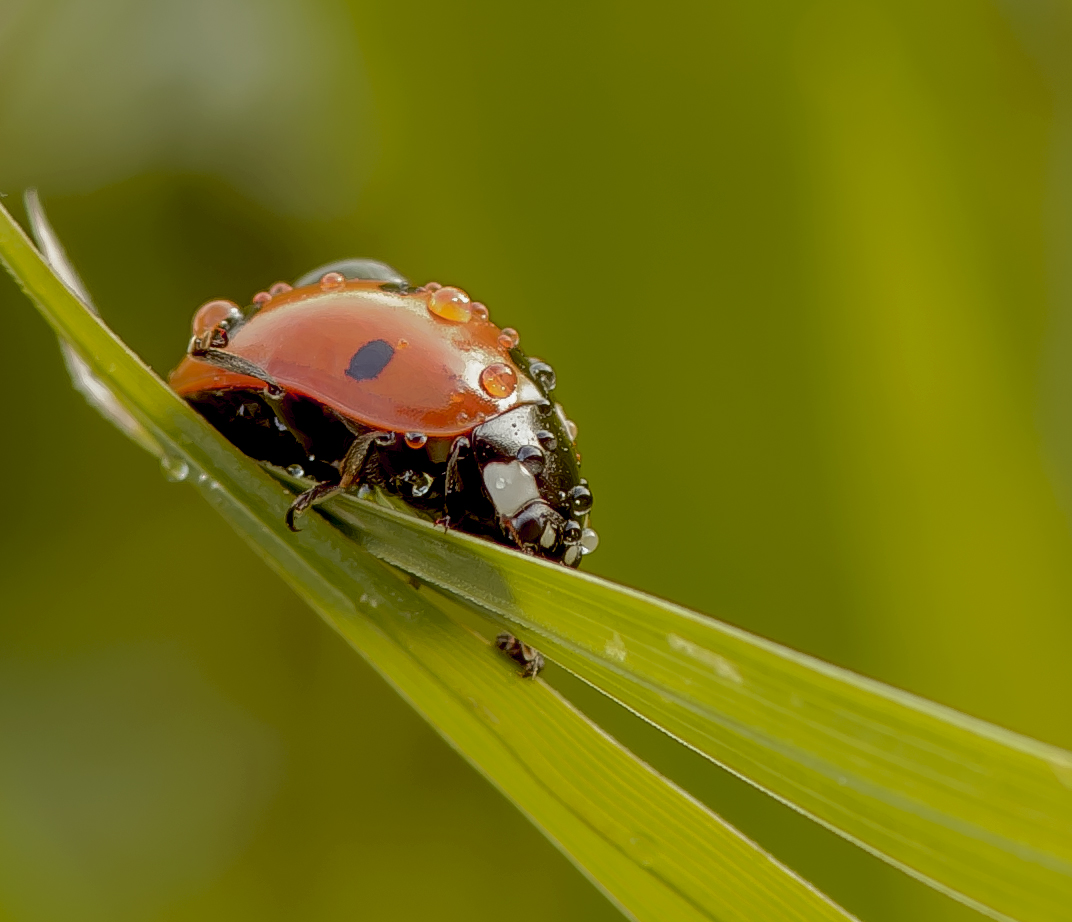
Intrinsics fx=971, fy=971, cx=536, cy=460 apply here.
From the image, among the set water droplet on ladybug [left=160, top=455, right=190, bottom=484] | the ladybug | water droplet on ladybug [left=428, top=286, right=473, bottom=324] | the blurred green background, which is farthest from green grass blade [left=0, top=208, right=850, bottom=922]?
the blurred green background

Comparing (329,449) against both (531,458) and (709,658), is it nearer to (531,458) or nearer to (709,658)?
(531,458)

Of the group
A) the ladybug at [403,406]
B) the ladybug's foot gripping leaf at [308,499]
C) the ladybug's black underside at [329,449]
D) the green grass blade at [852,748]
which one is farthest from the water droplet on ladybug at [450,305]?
the green grass blade at [852,748]

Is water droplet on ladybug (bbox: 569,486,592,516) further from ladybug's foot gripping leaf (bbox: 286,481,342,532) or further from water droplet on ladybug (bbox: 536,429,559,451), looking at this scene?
ladybug's foot gripping leaf (bbox: 286,481,342,532)

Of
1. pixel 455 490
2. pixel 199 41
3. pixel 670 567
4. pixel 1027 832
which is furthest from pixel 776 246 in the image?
pixel 1027 832

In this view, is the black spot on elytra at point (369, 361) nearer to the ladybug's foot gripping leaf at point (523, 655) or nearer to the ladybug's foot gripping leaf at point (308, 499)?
the ladybug's foot gripping leaf at point (308, 499)

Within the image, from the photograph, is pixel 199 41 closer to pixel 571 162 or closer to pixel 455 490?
pixel 571 162

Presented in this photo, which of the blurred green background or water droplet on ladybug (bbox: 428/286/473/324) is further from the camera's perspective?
the blurred green background

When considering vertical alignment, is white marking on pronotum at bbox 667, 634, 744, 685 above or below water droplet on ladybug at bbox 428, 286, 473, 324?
below
